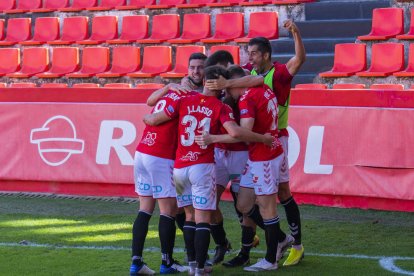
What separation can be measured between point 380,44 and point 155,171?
25.8 ft

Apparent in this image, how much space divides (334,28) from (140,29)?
12.5ft

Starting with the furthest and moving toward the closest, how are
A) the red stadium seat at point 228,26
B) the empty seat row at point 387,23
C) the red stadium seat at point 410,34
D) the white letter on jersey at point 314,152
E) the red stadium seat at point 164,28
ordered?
the red stadium seat at point 164,28 → the red stadium seat at point 228,26 → the empty seat row at point 387,23 → the red stadium seat at point 410,34 → the white letter on jersey at point 314,152

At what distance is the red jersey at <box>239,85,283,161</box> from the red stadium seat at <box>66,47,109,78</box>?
10.0 m

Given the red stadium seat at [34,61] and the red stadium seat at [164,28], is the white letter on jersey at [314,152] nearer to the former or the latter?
the red stadium seat at [164,28]

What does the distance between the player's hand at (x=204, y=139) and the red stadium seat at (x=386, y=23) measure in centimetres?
843

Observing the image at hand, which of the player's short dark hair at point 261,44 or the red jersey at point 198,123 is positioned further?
the player's short dark hair at point 261,44

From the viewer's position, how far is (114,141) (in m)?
11.8

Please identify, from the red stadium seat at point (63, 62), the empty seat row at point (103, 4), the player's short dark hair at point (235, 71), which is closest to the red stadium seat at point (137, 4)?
the empty seat row at point (103, 4)

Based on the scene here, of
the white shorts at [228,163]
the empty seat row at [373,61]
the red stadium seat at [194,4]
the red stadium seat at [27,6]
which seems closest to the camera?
the white shorts at [228,163]

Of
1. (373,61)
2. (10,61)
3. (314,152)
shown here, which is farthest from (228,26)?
(314,152)

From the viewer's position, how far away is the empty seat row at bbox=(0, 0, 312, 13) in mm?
17186

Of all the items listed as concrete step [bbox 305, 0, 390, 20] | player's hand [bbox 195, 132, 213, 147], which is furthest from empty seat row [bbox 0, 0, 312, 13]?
player's hand [bbox 195, 132, 213, 147]

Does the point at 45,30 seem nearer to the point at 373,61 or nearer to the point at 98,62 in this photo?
the point at 98,62

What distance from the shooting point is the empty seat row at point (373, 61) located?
14133 mm
